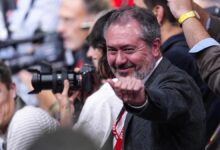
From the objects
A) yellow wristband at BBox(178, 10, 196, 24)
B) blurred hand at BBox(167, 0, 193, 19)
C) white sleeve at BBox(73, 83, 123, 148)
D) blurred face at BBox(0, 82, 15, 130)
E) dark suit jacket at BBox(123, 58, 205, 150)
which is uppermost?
blurred hand at BBox(167, 0, 193, 19)

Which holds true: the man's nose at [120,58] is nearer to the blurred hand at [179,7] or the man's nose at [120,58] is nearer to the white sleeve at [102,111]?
the blurred hand at [179,7]

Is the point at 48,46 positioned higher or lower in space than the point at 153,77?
lower

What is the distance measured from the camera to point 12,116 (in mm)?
4168

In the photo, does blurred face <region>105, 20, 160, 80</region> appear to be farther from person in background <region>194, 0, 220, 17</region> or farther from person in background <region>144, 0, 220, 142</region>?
person in background <region>194, 0, 220, 17</region>

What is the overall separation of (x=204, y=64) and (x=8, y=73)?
6.32ft

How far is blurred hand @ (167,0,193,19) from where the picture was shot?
290 cm

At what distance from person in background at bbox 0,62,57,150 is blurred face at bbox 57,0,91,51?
1.38m

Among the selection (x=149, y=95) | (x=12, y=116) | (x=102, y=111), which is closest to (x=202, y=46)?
(x=149, y=95)

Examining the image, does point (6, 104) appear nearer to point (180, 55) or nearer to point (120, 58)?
point (180, 55)

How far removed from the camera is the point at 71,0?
568 cm

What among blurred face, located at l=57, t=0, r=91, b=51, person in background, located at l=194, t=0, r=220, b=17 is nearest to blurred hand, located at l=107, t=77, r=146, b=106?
person in background, located at l=194, t=0, r=220, b=17

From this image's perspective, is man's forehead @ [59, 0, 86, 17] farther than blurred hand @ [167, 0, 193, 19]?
Yes

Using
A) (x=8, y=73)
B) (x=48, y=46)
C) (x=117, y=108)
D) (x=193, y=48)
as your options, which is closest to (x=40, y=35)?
(x=48, y=46)

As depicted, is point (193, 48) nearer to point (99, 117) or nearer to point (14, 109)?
point (99, 117)
